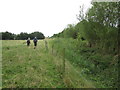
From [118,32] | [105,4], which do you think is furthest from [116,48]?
[105,4]

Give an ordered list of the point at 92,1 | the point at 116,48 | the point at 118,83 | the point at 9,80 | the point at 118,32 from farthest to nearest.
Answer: the point at 92,1
the point at 116,48
the point at 118,32
the point at 118,83
the point at 9,80

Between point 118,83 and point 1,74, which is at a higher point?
point 1,74

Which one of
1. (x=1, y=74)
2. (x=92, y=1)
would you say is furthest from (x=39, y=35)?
(x=1, y=74)

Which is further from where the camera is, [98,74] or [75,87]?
[98,74]

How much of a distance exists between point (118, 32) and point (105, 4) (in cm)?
240

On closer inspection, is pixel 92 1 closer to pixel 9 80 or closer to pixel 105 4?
pixel 105 4

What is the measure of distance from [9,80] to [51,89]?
1938 mm

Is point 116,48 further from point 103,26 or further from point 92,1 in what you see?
point 92,1

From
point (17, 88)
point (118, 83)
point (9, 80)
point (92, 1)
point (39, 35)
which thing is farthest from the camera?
point (39, 35)

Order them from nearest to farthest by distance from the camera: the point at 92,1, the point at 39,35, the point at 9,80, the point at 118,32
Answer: the point at 9,80 < the point at 118,32 < the point at 92,1 < the point at 39,35

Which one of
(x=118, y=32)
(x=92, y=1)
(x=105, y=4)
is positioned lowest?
(x=118, y=32)

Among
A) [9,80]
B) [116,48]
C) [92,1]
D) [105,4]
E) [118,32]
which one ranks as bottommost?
[9,80]

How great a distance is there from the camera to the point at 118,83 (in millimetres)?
7391

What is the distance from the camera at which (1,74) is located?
6840mm
